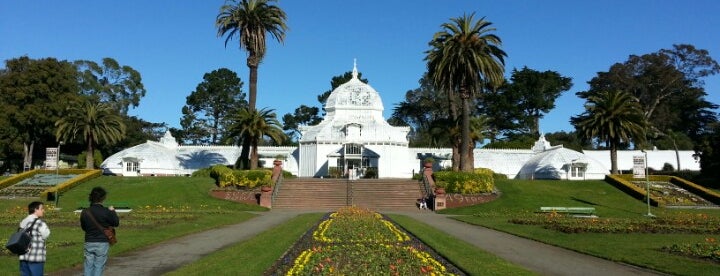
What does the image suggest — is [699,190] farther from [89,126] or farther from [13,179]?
[13,179]

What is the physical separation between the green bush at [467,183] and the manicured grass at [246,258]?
78.0 ft

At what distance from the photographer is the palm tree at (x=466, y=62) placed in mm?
43938

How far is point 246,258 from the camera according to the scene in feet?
48.1

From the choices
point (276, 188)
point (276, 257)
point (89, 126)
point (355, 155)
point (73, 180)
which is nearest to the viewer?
point (276, 257)

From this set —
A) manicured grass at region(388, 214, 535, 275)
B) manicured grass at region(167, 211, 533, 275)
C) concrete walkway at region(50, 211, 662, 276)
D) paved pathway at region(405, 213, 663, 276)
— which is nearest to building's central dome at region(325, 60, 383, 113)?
concrete walkway at region(50, 211, 662, 276)

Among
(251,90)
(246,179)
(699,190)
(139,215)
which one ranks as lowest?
(139,215)

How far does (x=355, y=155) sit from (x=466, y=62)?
16902mm

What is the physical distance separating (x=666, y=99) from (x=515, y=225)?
80.8 m

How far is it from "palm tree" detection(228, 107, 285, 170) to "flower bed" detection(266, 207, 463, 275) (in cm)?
2612

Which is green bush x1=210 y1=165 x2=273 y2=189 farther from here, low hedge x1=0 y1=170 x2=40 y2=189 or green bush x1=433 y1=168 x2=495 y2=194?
low hedge x1=0 y1=170 x2=40 y2=189

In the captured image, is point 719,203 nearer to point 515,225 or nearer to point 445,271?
point 515,225

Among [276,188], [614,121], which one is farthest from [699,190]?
[276,188]

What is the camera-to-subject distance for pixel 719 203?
4188cm

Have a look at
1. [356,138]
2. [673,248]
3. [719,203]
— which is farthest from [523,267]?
[356,138]
